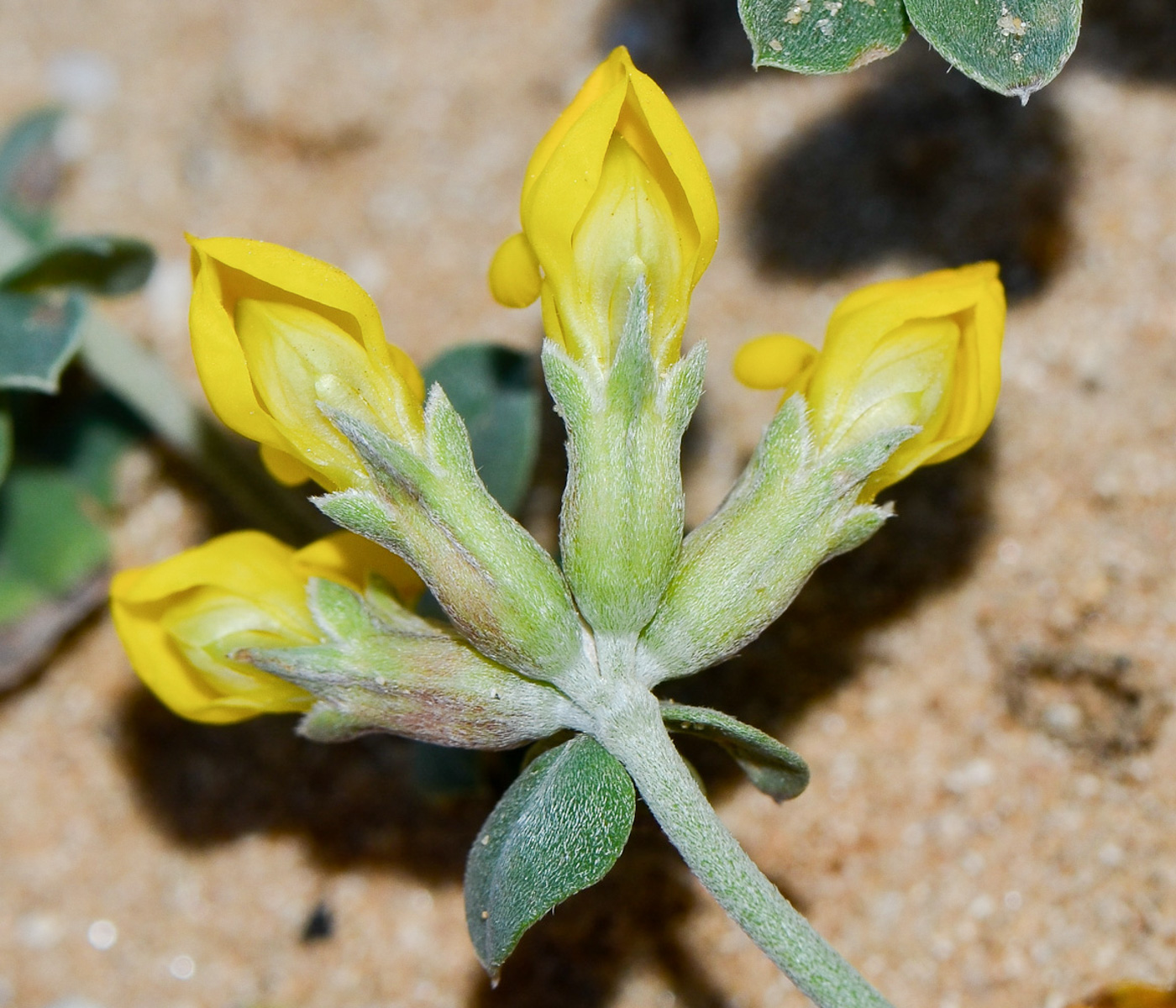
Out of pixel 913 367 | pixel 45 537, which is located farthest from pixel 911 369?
pixel 45 537

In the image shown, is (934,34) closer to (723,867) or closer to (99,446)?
(723,867)

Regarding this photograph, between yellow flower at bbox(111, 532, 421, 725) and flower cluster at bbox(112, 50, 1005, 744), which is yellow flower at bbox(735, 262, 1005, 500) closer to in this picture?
flower cluster at bbox(112, 50, 1005, 744)

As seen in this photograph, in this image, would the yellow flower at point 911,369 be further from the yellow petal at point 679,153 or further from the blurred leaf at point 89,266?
the blurred leaf at point 89,266

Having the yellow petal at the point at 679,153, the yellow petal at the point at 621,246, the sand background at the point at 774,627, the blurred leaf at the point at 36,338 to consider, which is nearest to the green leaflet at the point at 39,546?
the sand background at the point at 774,627

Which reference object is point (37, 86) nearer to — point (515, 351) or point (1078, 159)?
point (515, 351)

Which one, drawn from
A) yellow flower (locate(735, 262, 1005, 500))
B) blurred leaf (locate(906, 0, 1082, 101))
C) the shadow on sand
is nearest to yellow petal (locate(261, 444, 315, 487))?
yellow flower (locate(735, 262, 1005, 500))
